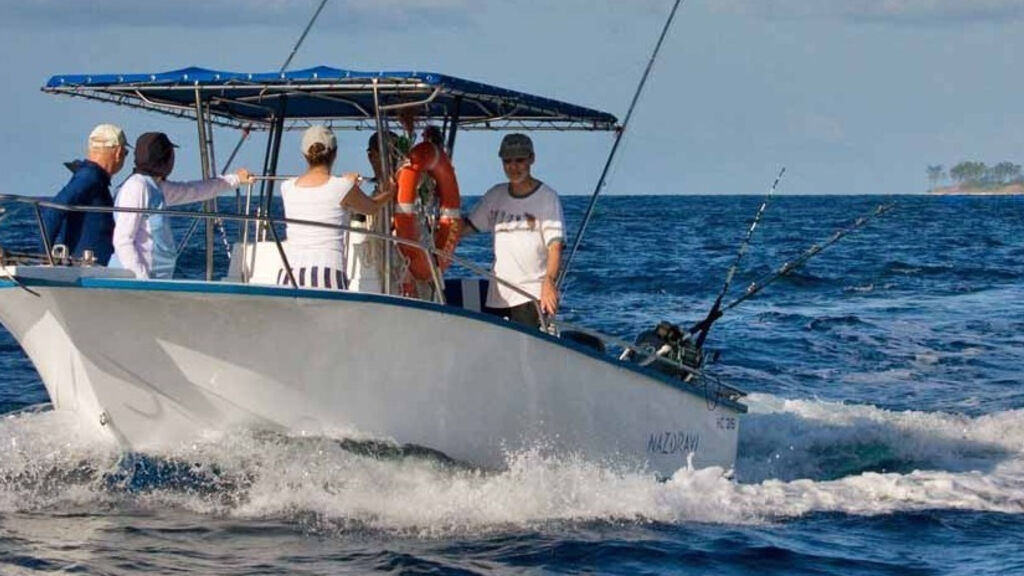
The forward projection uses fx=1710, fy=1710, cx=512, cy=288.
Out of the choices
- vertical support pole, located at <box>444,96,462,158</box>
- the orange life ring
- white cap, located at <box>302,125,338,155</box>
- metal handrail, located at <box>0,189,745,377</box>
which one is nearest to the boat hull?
metal handrail, located at <box>0,189,745,377</box>

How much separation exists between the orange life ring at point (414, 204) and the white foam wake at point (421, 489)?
1250 mm

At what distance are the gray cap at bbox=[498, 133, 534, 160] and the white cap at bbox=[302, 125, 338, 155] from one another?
1430mm

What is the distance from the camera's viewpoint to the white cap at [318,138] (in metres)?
9.41

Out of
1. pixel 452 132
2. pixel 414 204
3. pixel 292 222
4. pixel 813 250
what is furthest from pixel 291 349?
pixel 813 250

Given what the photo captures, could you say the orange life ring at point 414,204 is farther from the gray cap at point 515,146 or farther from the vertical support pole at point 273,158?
the vertical support pole at point 273,158

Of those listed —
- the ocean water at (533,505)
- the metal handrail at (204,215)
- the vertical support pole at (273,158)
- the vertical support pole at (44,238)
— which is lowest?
the ocean water at (533,505)

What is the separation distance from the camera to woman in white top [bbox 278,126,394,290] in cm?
944

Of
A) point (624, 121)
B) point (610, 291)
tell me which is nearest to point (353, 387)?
point (624, 121)

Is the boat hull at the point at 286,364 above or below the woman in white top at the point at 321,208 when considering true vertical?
below

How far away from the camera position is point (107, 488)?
33.4 ft

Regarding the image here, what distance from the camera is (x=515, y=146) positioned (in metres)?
10.5

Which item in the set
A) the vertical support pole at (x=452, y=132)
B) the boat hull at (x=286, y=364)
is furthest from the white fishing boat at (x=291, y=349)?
the vertical support pole at (x=452, y=132)

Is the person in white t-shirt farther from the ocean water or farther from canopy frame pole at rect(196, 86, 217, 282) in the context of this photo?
canopy frame pole at rect(196, 86, 217, 282)

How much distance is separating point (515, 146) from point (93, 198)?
2586 millimetres
